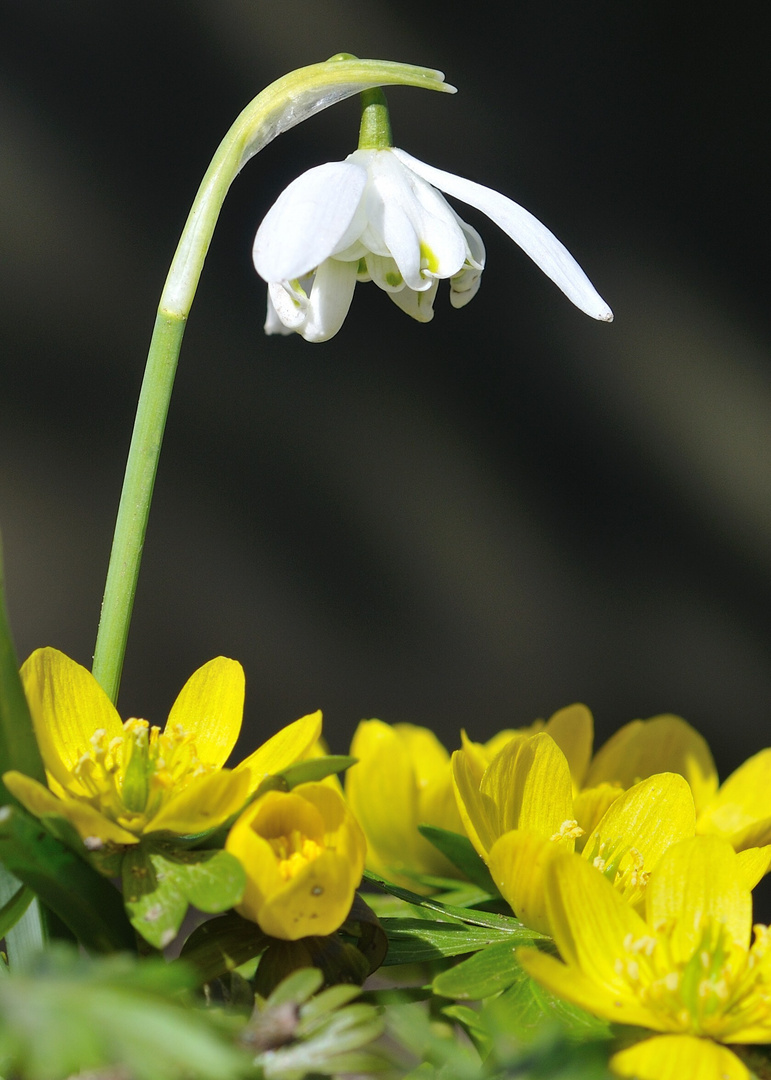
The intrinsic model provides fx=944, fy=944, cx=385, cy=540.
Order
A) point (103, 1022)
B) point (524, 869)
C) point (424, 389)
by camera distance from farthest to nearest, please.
→ 1. point (424, 389)
2. point (524, 869)
3. point (103, 1022)

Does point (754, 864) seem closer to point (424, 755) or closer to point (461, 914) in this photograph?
point (461, 914)

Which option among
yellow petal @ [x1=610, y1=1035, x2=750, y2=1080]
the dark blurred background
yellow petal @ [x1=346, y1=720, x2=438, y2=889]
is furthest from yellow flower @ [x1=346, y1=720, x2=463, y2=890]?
the dark blurred background

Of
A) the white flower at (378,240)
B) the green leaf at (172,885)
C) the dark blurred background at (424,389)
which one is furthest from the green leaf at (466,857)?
the dark blurred background at (424,389)

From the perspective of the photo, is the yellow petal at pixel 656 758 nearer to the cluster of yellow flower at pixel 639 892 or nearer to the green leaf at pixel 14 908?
the cluster of yellow flower at pixel 639 892

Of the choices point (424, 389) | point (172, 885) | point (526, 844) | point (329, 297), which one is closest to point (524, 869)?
point (526, 844)

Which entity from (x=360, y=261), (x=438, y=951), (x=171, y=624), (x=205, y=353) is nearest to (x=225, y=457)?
(x=205, y=353)

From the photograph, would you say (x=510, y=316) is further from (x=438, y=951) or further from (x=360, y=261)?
(x=438, y=951)
